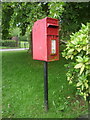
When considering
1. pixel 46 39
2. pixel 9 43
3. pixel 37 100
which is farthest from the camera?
pixel 9 43

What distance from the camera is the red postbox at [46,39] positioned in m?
2.44

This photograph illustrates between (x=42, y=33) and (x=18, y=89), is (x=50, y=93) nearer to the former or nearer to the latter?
(x=18, y=89)

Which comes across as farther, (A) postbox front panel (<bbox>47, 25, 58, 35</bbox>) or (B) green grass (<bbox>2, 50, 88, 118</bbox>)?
(B) green grass (<bbox>2, 50, 88, 118</bbox>)

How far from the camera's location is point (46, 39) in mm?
2432

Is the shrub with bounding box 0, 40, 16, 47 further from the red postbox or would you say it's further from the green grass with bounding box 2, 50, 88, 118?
the red postbox

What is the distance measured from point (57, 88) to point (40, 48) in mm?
1648

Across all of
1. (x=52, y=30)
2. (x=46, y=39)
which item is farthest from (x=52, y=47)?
(x=52, y=30)

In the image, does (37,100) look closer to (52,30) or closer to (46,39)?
(46,39)

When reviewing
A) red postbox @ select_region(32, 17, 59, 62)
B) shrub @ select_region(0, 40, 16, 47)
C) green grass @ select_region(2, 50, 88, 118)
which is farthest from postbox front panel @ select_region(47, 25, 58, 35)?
shrub @ select_region(0, 40, 16, 47)

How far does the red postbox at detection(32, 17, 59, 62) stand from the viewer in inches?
95.9

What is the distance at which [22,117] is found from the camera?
2576mm

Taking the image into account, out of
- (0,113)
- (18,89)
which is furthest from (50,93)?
(0,113)

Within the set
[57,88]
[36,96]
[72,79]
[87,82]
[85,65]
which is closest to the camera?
[85,65]

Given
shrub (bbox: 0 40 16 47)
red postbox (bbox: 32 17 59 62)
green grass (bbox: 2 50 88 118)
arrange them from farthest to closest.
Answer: shrub (bbox: 0 40 16 47)
green grass (bbox: 2 50 88 118)
red postbox (bbox: 32 17 59 62)
